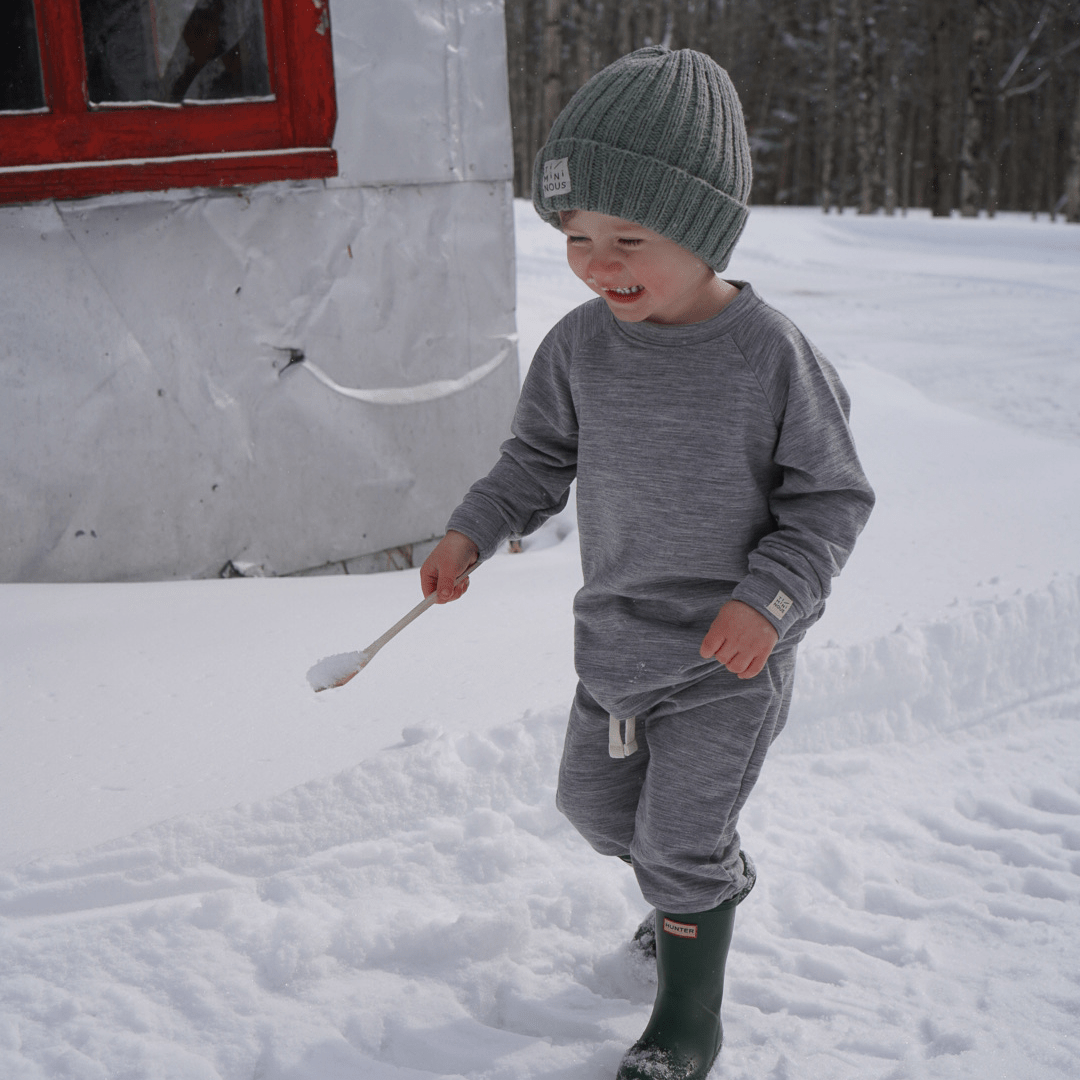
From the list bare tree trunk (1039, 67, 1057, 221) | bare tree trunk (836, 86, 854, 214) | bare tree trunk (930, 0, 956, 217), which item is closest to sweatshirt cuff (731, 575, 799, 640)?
bare tree trunk (930, 0, 956, 217)

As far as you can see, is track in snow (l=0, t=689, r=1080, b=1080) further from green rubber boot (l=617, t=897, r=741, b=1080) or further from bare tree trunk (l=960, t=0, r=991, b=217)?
bare tree trunk (l=960, t=0, r=991, b=217)

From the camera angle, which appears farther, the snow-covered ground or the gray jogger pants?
the snow-covered ground

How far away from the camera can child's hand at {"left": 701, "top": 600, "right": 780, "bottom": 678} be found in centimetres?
129

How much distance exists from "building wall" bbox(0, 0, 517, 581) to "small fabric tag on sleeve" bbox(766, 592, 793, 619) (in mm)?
2229

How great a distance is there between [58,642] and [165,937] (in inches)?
41.2

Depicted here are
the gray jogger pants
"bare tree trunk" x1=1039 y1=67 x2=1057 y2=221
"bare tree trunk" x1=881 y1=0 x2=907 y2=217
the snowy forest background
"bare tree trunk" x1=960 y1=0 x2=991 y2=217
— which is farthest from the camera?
"bare tree trunk" x1=1039 y1=67 x2=1057 y2=221

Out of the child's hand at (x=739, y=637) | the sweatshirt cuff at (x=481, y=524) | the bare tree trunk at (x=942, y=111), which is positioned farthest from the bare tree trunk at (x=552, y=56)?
the child's hand at (x=739, y=637)

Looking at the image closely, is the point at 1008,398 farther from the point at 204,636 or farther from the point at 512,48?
the point at 512,48

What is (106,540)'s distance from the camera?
3047mm

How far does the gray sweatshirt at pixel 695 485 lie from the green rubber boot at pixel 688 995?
312mm

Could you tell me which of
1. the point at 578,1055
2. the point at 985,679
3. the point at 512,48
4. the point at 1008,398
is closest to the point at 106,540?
the point at 578,1055

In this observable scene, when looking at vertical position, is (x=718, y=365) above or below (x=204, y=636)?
above

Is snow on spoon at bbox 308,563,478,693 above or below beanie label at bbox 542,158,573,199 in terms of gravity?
below

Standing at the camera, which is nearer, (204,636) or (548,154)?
(548,154)
